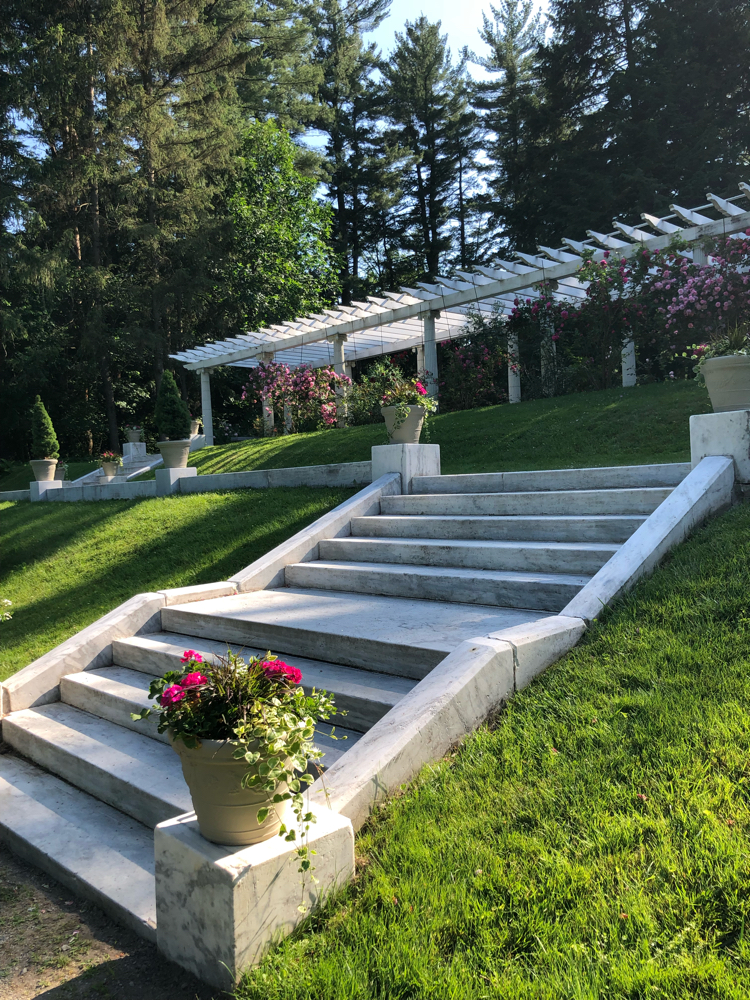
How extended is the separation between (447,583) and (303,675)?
1221 mm

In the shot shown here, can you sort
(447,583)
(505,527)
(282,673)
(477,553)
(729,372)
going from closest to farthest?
(282,673)
(447,583)
(729,372)
(477,553)
(505,527)

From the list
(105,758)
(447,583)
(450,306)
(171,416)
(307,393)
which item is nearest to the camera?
(105,758)

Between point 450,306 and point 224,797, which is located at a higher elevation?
point 450,306

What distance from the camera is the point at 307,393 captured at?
1559 cm

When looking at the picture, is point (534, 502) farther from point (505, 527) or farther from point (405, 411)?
point (405, 411)

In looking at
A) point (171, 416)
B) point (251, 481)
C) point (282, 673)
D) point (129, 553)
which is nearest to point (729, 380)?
point (282, 673)

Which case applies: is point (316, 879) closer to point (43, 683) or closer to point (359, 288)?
point (43, 683)

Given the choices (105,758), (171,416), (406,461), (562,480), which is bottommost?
(105,758)

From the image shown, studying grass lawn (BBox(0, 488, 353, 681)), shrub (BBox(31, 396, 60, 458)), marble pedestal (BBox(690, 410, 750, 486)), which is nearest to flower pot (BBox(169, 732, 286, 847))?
marble pedestal (BBox(690, 410, 750, 486))

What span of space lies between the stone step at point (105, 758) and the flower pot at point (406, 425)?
152 inches

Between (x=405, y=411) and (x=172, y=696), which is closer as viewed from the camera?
(x=172, y=696)

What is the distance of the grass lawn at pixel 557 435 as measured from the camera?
7.65 meters

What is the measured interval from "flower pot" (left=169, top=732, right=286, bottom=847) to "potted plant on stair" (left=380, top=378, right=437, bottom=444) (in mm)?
5131

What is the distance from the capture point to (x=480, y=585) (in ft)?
14.6
